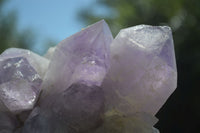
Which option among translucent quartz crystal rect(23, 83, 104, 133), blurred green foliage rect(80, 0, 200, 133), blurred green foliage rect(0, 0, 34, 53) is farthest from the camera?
blurred green foliage rect(0, 0, 34, 53)

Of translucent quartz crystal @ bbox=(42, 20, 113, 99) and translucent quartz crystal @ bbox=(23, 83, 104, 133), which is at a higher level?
translucent quartz crystal @ bbox=(42, 20, 113, 99)

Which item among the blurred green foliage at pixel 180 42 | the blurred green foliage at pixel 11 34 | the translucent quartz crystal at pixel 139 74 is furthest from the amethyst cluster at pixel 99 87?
the blurred green foliage at pixel 11 34

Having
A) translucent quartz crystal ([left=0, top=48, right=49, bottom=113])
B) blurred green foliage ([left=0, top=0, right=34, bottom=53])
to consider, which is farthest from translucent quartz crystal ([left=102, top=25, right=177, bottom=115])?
blurred green foliage ([left=0, top=0, right=34, bottom=53])

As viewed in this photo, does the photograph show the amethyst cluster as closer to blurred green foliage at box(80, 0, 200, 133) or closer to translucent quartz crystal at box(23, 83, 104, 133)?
translucent quartz crystal at box(23, 83, 104, 133)

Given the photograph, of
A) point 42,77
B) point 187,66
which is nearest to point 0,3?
point 187,66

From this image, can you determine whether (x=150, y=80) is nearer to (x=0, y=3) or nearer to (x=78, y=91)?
(x=78, y=91)

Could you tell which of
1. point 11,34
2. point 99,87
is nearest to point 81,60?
point 99,87

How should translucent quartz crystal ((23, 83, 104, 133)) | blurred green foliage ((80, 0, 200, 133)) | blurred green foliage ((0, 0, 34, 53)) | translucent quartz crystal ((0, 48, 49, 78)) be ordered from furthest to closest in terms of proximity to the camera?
1. blurred green foliage ((0, 0, 34, 53))
2. blurred green foliage ((80, 0, 200, 133))
3. translucent quartz crystal ((0, 48, 49, 78))
4. translucent quartz crystal ((23, 83, 104, 133))

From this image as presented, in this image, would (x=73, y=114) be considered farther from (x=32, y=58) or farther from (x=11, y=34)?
(x=11, y=34)
